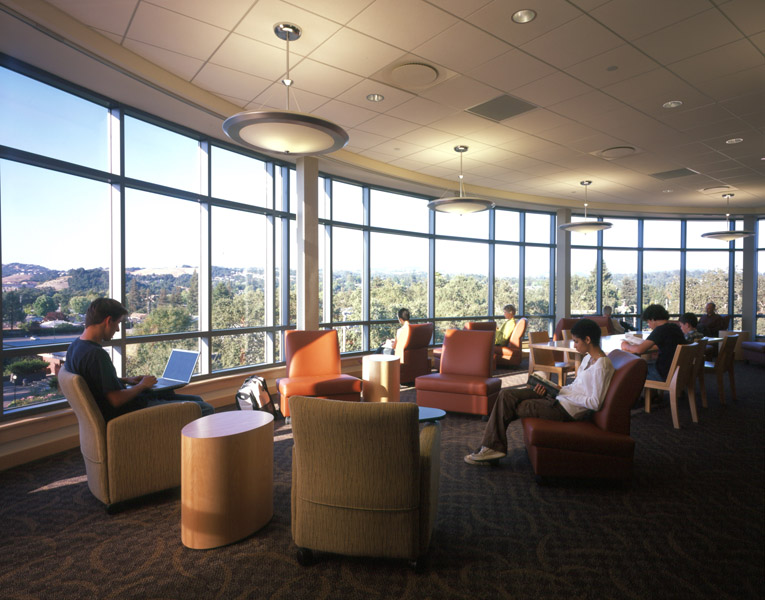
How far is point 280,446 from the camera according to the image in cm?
430

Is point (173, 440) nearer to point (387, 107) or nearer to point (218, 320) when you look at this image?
point (218, 320)

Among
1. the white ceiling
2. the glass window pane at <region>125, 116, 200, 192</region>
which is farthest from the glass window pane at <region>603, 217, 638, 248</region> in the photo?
the glass window pane at <region>125, 116, 200, 192</region>

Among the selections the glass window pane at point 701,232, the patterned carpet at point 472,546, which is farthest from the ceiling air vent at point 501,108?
the glass window pane at point 701,232

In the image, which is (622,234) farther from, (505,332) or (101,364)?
(101,364)

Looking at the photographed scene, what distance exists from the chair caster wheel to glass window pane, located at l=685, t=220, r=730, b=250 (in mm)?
12565

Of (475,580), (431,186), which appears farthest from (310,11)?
(431,186)

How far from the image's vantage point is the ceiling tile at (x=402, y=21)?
11.0 feet

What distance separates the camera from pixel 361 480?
7.13ft

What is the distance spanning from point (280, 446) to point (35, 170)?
3.49m

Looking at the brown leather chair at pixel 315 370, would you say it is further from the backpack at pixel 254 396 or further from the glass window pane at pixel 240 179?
the glass window pane at pixel 240 179

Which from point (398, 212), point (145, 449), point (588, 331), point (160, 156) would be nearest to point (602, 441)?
point (588, 331)

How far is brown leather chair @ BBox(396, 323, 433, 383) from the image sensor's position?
6.96 metres

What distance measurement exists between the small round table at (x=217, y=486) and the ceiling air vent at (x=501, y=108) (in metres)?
4.43

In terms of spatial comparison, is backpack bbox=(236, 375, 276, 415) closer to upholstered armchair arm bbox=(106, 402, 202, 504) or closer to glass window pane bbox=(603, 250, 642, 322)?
upholstered armchair arm bbox=(106, 402, 202, 504)
